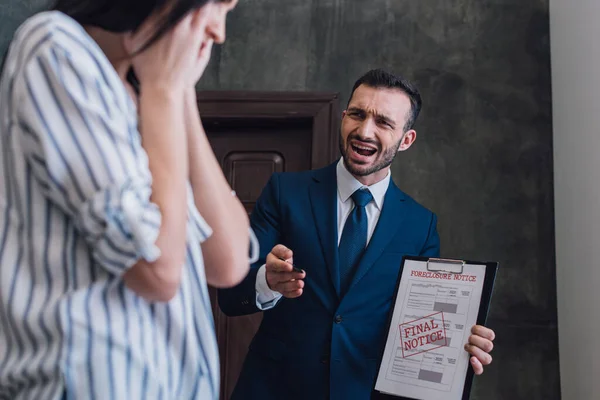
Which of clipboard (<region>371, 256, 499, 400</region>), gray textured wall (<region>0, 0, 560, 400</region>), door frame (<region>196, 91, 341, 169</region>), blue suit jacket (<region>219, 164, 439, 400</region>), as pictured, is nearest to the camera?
clipboard (<region>371, 256, 499, 400</region>)

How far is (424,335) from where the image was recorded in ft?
4.35

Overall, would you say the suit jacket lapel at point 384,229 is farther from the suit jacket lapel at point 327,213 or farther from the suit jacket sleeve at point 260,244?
the suit jacket sleeve at point 260,244

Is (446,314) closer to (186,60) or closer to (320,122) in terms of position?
(186,60)

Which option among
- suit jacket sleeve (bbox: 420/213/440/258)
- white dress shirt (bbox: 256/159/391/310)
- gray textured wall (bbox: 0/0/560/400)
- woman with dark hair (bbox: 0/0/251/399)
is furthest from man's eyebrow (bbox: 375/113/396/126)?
woman with dark hair (bbox: 0/0/251/399)

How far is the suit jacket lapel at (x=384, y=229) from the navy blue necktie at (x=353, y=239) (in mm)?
23

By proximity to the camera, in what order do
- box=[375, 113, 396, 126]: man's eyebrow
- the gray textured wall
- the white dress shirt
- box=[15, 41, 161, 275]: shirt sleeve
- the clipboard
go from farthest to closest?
the gray textured wall, box=[375, 113, 396, 126]: man's eyebrow, the white dress shirt, the clipboard, box=[15, 41, 161, 275]: shirt sleeve

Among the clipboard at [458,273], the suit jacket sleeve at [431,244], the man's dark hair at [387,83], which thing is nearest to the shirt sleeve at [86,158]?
the clipboard at [458,273]

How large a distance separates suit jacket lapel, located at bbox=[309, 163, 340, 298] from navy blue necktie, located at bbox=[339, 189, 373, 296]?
0.08 ft

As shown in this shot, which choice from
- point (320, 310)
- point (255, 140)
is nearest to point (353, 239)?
point (320, 310)

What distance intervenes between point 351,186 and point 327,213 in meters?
0.11

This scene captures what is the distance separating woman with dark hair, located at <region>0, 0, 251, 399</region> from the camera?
1.67ft

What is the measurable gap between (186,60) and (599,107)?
78.0 inches

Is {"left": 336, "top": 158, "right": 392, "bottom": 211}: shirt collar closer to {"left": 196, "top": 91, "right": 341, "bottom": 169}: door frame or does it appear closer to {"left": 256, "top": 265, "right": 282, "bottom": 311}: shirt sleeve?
{"left": 256, "top": 265, "right": 282, "bottom": 311}: shirt sleeve

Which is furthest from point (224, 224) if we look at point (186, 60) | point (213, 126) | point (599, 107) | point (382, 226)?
point (213, 126)
